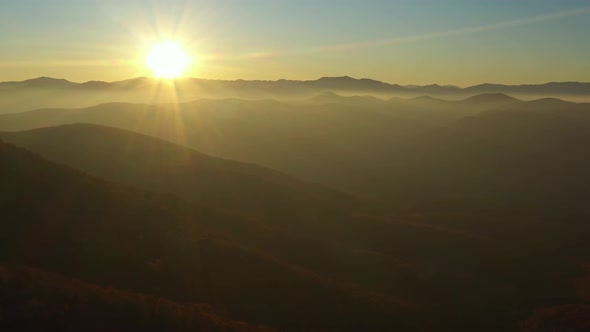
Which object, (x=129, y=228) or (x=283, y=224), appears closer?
(x=129, y=228)

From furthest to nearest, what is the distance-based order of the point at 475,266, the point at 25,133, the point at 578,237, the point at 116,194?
the point at 25,133 → the point at 578,237 → the point at 475,266 → the point at 116,194

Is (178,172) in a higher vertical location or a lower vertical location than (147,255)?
higher

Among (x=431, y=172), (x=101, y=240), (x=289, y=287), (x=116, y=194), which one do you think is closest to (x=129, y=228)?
(x=101, y=240)

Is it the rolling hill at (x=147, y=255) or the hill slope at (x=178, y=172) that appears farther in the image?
the hill slope at (x=178, y=172)

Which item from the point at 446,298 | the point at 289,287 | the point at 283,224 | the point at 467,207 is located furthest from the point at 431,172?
the point at 289,287

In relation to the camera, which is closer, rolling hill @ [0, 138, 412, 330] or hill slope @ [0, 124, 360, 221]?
rolling hill @ [0, 138, 412, 330]

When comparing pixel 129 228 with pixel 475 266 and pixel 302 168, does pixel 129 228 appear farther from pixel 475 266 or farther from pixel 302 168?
pixel 302 168

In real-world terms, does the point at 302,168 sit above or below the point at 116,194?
below

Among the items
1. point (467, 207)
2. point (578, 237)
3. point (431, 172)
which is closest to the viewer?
point (578, 237)

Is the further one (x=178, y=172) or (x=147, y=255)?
(x=178, y=172)
